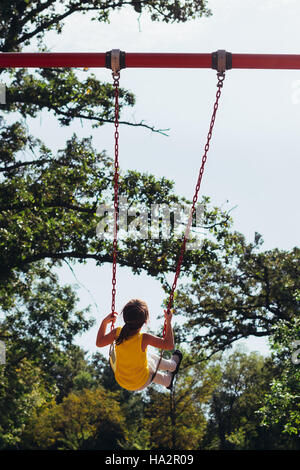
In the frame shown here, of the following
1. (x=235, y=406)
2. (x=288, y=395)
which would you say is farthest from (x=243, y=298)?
(x=235, y=406)

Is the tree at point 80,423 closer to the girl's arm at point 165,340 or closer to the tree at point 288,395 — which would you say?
the tree at point 288,395

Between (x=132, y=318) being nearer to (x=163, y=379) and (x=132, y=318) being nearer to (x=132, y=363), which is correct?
(x=132, y=363)

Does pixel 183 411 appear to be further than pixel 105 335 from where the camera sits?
Yes

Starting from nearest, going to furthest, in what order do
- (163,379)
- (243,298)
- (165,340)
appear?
(165,340)
(163,379)
(243,298)

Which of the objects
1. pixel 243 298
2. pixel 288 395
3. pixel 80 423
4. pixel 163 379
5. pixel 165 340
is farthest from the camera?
pixel 80 423

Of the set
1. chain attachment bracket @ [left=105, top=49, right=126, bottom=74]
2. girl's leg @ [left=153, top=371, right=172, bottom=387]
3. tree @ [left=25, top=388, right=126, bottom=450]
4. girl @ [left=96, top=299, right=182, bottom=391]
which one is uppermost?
chain attachment bracket @ [left=105, top=49, right=126, bottom=74]

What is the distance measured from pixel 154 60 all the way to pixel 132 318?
9.05 feet

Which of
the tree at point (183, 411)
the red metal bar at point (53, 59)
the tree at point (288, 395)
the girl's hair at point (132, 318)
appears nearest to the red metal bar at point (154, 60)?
the red metal bar at point (53, 59)

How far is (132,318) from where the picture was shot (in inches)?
215

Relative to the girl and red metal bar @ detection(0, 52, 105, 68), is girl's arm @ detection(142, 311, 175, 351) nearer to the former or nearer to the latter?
the girl

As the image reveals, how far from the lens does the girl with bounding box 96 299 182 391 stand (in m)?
5.45

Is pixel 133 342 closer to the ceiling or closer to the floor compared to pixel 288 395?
closer to the ceiling

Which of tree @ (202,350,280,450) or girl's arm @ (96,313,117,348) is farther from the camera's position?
tree @ (202,350,280,450)

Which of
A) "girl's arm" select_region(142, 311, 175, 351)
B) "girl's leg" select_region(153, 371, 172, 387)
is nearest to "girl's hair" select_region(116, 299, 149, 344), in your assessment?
"girl's arm" select_region(142, 311, 175, 351)
